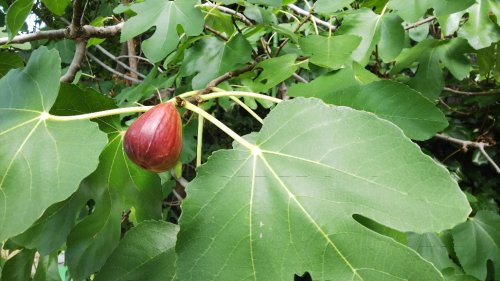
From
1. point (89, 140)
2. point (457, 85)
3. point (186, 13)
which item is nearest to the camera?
point (89, 140)

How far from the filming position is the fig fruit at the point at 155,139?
0.62 metres

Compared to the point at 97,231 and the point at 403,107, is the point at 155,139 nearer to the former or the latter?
the point at 97,231

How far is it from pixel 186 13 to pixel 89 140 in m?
0.43

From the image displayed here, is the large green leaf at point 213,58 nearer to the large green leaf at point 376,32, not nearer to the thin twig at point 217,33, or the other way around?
the thin twig at point 217,33

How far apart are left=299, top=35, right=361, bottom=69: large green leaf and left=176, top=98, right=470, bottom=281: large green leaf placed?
0.34 metres

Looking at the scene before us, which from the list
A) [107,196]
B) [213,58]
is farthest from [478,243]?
[107,196]

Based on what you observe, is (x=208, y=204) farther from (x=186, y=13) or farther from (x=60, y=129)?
(x=186, y=13)

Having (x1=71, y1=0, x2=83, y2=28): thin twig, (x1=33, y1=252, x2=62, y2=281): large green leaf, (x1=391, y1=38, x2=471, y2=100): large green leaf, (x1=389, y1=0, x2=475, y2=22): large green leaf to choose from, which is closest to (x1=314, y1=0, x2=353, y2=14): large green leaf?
(x1=389, y1=0, x2=475, y2=22): large green leaf

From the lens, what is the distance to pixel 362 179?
0.51 m

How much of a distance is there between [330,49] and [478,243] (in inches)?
31.7

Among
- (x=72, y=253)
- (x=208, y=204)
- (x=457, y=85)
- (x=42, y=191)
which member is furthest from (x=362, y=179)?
(x=457, y=85)

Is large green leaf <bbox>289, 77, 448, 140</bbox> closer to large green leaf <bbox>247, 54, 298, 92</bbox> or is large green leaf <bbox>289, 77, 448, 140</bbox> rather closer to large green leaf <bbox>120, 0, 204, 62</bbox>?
large green leaf <bbox>247, 54, 298, 92</bbox>

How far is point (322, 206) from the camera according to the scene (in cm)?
51

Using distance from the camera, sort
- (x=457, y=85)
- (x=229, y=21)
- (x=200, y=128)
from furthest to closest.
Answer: (x=457, y=85)
(x=229, y=21)
(x=200, y=128)
